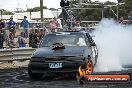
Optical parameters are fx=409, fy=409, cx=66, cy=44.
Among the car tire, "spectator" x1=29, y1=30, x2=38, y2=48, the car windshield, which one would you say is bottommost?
the car tire

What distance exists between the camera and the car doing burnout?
11961 millimetres

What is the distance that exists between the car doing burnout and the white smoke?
0.86 metres

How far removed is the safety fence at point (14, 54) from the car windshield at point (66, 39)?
3.43 m

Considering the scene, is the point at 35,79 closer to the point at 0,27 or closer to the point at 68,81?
the point at 68,81

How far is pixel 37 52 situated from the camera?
12.5 metres

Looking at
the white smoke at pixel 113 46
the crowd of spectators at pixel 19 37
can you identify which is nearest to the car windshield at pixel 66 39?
the white smoke at pixel 113 46

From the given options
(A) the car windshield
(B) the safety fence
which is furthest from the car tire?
(B) the safety fence

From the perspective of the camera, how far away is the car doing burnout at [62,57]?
39.2 feet

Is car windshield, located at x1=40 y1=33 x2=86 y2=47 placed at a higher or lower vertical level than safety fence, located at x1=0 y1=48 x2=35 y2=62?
higher

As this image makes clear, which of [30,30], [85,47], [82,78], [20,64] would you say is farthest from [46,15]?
[82,78]

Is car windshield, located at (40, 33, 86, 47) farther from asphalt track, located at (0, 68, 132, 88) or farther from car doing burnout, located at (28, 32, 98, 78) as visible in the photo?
asphalt track, located at (0, 68, 132, 88)

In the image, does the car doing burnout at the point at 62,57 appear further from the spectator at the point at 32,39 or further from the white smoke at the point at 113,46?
the spectator at the point at 32,39

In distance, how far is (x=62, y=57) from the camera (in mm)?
12070

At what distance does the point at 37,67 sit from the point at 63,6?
985cm
